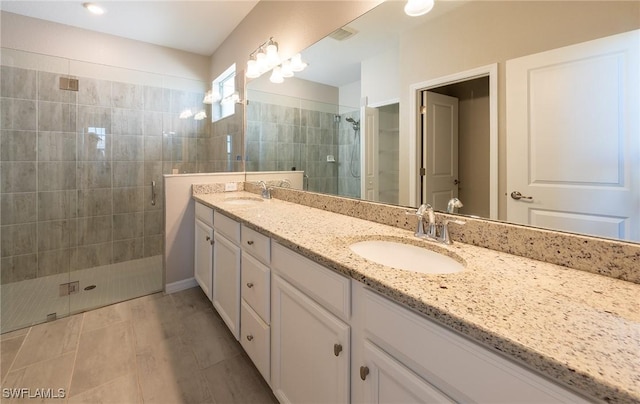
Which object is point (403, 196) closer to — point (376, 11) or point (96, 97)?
point (376, 11)

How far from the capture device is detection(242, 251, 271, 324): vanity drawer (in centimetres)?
122

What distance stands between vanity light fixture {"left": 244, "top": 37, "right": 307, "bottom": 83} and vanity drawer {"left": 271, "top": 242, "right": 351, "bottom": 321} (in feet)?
4.92

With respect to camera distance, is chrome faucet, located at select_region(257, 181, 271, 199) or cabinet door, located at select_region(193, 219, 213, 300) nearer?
cabinet door, located at select_region(193, 219, 213, 300)

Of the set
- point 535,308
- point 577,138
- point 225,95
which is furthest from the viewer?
point 225,95

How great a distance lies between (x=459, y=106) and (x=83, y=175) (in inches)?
130

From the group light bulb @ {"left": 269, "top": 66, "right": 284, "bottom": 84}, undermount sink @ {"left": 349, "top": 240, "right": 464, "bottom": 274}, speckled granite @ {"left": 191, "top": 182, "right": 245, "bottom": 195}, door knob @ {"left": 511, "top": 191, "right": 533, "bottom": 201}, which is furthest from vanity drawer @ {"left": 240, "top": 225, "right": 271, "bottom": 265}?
light bulb @ {"left": 269, "top": 66, "right": 284, "bottom": 84}

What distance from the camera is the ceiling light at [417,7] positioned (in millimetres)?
1154

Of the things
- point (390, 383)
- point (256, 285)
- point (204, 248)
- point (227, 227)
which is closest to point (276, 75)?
point (227, 227)

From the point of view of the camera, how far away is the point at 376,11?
54.6 inches

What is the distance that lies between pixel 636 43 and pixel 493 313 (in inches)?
30.1

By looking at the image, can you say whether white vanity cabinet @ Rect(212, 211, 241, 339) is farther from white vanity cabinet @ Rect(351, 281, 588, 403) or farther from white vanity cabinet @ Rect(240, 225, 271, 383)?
white vanity cabinet @ Rect(351, 281, 588, 403)

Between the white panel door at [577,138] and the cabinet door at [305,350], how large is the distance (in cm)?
72

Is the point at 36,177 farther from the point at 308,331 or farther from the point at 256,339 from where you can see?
the point at 308,331

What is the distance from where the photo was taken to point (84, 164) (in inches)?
108
